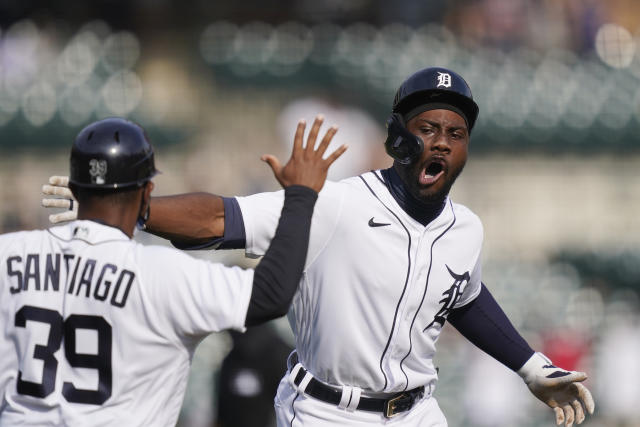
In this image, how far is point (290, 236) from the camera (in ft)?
8.96

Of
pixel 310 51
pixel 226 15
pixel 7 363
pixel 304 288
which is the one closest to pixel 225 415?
pixel 304 288

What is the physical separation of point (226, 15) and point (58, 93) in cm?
286

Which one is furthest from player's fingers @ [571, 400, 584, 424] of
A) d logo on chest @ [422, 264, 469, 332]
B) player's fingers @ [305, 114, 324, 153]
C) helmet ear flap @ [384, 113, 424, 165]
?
player's fingers @ [305, 114, 324, 153]

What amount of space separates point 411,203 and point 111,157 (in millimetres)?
1289

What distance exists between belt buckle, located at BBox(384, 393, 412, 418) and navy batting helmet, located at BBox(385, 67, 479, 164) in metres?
0.88

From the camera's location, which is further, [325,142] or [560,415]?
[560,415]

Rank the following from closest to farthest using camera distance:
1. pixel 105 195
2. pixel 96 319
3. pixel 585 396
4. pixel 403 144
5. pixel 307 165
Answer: pixel 96 319 < pixel 105 195 < pixel 307 165 < pixel 403 144 < pixel 585 396

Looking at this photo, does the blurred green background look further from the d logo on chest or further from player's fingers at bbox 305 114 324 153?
player's fingers at bbox 305 114 324 153

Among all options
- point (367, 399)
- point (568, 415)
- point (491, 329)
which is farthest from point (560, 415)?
point (367, 399)

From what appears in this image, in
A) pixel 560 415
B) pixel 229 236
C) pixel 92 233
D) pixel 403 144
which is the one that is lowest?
pixel 560 415

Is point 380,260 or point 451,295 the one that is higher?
point 380,260

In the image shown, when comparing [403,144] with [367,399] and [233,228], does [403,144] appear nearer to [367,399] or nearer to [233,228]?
[233,228]

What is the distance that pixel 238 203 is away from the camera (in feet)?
10.6

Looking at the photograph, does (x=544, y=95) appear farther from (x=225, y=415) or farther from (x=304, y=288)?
(x=304, y=288)
